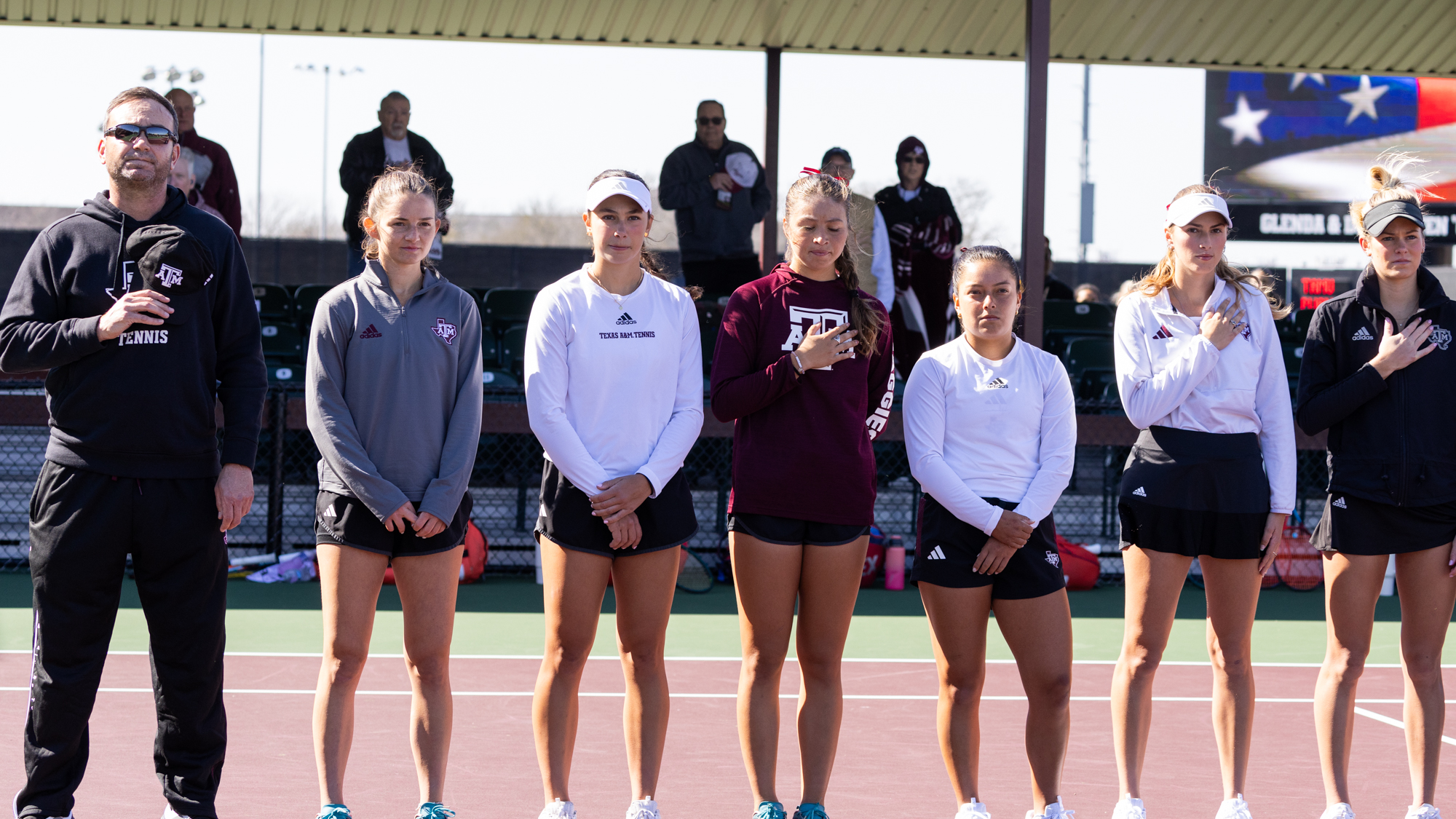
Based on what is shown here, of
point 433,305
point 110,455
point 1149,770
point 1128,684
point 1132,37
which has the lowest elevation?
point 1149,770

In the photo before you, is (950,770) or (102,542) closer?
(102,542)

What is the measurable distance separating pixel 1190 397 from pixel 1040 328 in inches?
178

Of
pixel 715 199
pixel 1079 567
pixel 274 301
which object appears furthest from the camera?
pixel 274 301

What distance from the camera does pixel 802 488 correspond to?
4.10 metres

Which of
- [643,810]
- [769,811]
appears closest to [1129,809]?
[769,811]

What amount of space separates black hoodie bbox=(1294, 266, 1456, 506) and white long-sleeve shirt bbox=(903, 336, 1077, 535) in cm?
85

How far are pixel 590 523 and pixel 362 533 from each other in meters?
0.64

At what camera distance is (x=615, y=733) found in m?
5.56

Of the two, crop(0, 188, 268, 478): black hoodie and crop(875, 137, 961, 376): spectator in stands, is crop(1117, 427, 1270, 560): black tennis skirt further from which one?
crop(875, 137, 961, 376): spectator in stands

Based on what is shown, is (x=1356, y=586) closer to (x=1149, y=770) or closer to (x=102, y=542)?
(x=1149, y=770)

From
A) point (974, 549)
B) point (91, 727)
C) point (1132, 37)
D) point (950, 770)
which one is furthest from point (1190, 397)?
point (1132, 37)

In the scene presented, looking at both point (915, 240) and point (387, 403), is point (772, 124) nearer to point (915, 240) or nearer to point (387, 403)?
point (915, 240)

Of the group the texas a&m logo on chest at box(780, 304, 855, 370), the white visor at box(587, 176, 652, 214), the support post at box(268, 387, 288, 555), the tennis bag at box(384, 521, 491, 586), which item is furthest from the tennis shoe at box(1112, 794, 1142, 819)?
the support post at box(268, 387, 288, 555)

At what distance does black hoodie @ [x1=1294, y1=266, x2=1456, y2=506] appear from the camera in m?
4.38
